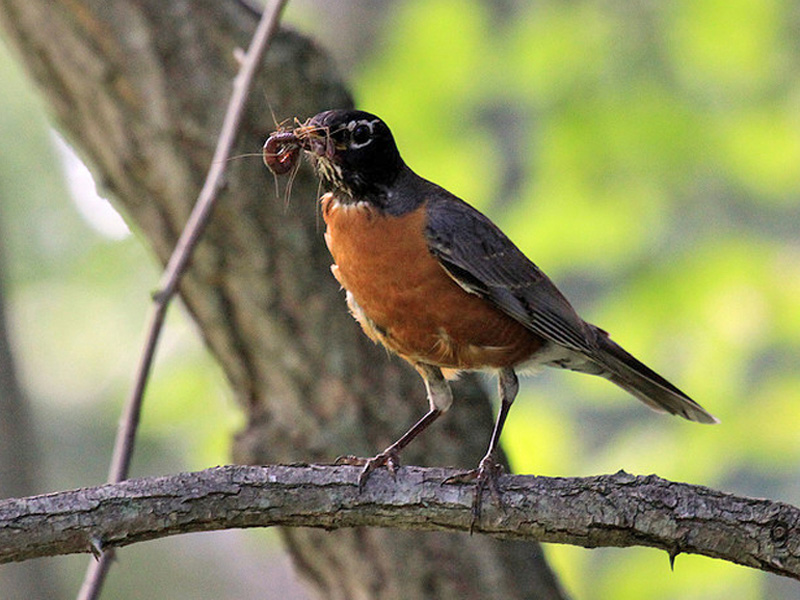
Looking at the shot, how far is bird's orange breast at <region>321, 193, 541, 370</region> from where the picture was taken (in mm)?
2854

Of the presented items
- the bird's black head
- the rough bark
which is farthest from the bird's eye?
the rough bark

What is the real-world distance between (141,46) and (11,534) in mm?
1846

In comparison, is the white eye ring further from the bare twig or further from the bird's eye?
the bare twig

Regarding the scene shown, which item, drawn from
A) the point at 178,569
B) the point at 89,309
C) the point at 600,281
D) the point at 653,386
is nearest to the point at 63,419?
the point at 178,569

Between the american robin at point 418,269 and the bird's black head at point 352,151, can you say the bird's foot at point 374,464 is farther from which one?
the bird's black head at point 352,151

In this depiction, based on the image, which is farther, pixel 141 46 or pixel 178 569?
pixel 178 569

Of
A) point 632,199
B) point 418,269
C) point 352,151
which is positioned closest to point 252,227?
point 352,151

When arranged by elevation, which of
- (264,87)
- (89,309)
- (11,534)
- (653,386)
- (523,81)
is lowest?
(11,534)

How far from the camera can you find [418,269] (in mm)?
2873

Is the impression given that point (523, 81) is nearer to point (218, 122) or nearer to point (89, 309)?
point (218, 122)

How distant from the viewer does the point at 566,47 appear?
4078 millimetres

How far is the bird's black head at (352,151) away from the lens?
2812mm

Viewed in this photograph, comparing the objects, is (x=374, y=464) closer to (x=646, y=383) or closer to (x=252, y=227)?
(x=252, y=227)

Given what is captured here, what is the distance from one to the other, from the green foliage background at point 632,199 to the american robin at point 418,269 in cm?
51
